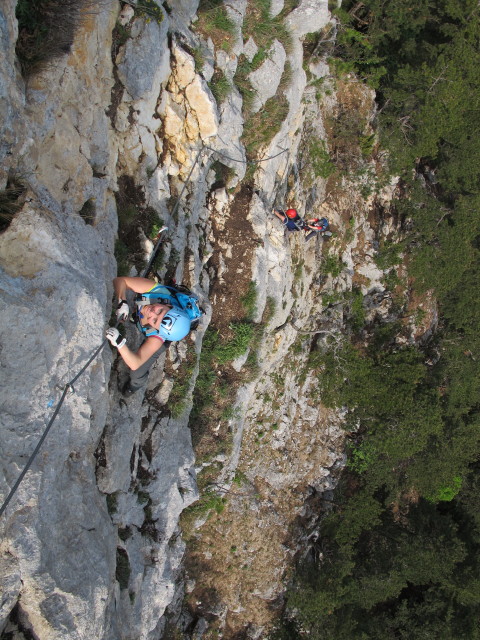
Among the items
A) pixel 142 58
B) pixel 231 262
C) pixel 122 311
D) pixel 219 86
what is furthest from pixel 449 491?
pixel 142 58

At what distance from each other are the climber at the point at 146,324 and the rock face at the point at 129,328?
24 centimetres

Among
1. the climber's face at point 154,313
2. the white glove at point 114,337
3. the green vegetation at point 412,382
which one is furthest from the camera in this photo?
the green vegetation at point 412,382

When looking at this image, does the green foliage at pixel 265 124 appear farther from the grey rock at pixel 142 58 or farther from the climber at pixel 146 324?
the climber at pixel 146 324

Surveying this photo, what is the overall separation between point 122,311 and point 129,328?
0.73 meters

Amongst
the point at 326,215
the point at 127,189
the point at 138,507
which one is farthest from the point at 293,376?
the point at 127,189

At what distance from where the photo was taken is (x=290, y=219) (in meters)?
10.8

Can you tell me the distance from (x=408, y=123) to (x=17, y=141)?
579 inches

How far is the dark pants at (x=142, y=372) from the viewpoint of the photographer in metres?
5.72

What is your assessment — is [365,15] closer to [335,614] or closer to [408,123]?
[408,123]

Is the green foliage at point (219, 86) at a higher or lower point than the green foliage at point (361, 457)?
higher

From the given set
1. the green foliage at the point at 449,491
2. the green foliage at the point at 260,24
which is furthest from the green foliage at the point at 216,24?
the green foliage at the point at 449,491

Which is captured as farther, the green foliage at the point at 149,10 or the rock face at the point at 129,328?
the green foliage at the point at 149,10

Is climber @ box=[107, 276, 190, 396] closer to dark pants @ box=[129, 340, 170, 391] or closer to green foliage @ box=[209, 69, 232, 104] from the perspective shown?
dark pants @ box=[129, 340, 170, 391]

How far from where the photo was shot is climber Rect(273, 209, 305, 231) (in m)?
10.8
